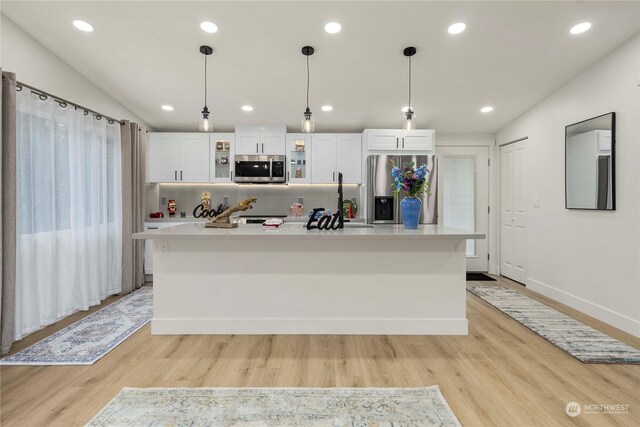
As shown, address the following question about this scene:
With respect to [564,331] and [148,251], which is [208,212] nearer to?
[148,251]

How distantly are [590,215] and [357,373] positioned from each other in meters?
3.05

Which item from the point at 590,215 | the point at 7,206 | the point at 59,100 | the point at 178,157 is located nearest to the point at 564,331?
the point at 590,215

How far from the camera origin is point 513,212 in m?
4.82

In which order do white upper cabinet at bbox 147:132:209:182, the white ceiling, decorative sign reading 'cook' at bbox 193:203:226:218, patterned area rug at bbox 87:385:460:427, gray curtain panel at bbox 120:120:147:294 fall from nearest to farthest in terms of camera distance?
patterned area rug at bbox 87:385:460:427
the white ceiling
decorative sign reading 'cook' at bbox 193:203:226:218
gray curtain panel at bbox 120:120:147:294
white upper cabinet at bbox 147:132:209:182

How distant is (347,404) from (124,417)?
3.97ft

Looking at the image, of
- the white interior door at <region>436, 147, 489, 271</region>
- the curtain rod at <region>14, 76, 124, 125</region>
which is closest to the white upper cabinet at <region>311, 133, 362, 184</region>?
the white interior door at <region>436, 147, 489, 271</region>

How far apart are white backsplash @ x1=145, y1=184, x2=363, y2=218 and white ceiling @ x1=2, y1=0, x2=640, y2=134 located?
1.31 m

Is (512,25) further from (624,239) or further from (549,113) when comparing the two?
(624,239)

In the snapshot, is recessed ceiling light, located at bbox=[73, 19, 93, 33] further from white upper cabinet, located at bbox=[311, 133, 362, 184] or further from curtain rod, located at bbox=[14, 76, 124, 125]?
white upper cabinet, located at bbox=[311, 133, 362, 184]

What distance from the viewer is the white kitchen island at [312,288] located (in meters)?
2.71

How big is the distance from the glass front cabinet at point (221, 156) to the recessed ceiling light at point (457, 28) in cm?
338

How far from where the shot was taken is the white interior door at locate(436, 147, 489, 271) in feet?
17.3

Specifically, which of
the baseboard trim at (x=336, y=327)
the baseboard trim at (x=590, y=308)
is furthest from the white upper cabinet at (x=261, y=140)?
the baseboard trim at (x=590, y=308)

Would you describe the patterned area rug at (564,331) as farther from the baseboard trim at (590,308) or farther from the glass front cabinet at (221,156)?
the glass front cabinet at (221,156)
